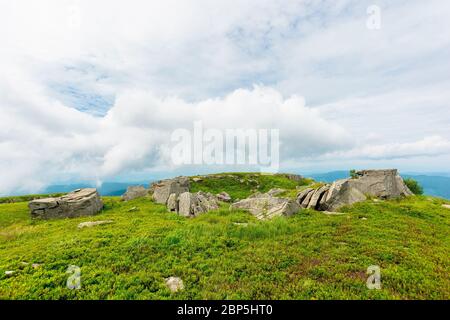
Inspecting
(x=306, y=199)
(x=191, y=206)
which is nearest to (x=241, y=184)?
(x=306, y=199)

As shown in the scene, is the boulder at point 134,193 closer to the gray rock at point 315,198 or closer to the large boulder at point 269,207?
the large boulder at point 269,207

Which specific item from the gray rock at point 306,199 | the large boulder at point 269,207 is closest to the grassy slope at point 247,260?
the large boulder at point 269,207

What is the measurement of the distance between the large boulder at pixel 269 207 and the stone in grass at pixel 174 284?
545 inches

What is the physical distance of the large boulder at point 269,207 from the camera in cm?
2377

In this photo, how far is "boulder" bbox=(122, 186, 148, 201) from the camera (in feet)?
154

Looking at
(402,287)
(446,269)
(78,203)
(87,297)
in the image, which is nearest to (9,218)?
(78,203)

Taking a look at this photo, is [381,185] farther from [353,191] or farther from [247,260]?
[247,260]

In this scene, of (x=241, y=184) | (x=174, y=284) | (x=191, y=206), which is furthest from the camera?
(x=241, y=184)

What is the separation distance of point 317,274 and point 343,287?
142 cm

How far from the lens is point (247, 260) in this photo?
13.4 metres

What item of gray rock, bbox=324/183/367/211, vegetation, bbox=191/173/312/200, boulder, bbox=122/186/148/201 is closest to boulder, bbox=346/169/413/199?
gray rock, bbox=324/183/367/211

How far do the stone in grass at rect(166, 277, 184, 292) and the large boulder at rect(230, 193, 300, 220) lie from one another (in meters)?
13.8

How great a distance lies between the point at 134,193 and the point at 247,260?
4034cm
